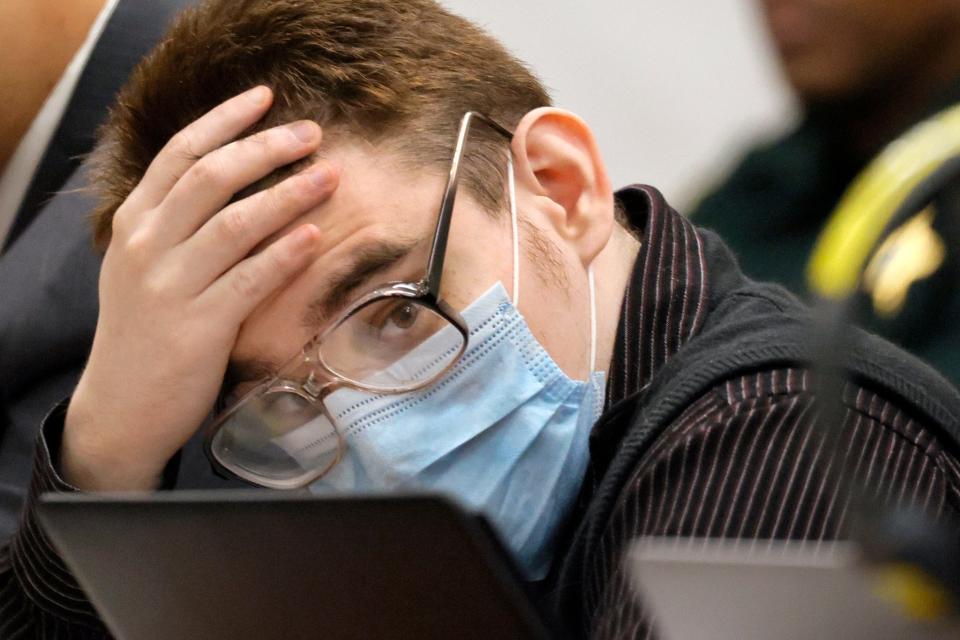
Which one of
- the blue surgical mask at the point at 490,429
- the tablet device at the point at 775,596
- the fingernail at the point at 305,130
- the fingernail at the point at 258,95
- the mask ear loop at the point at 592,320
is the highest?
the tablet device at the point at 775,596

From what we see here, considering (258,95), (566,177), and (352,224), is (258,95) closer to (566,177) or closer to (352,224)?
(352,224)

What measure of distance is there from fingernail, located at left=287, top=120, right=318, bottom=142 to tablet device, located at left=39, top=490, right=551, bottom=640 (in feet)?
1.15

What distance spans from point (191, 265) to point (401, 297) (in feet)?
0.61

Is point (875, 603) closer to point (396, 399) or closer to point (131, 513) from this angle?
point (131, 513)

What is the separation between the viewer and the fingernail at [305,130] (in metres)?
0.98

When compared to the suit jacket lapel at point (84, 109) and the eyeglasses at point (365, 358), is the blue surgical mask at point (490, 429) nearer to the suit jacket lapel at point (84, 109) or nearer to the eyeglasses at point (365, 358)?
the eyeglasses at point (365, 358)

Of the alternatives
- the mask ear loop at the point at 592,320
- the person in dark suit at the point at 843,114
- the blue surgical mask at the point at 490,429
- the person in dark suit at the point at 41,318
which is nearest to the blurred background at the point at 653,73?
the person in dark suit at the point at 843,114

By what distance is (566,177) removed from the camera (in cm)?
111

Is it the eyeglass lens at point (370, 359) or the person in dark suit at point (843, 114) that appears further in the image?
the person in dark suit at point (843, 114)

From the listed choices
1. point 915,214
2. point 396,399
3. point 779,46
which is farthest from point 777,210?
point 915,214

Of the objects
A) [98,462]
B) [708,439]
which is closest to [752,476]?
[708,439]

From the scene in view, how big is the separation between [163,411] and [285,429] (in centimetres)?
14

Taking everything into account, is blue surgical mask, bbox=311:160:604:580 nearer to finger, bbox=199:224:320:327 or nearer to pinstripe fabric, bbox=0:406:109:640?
finger, bbox=199:224:320:327

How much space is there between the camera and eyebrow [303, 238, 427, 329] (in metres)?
0.96
